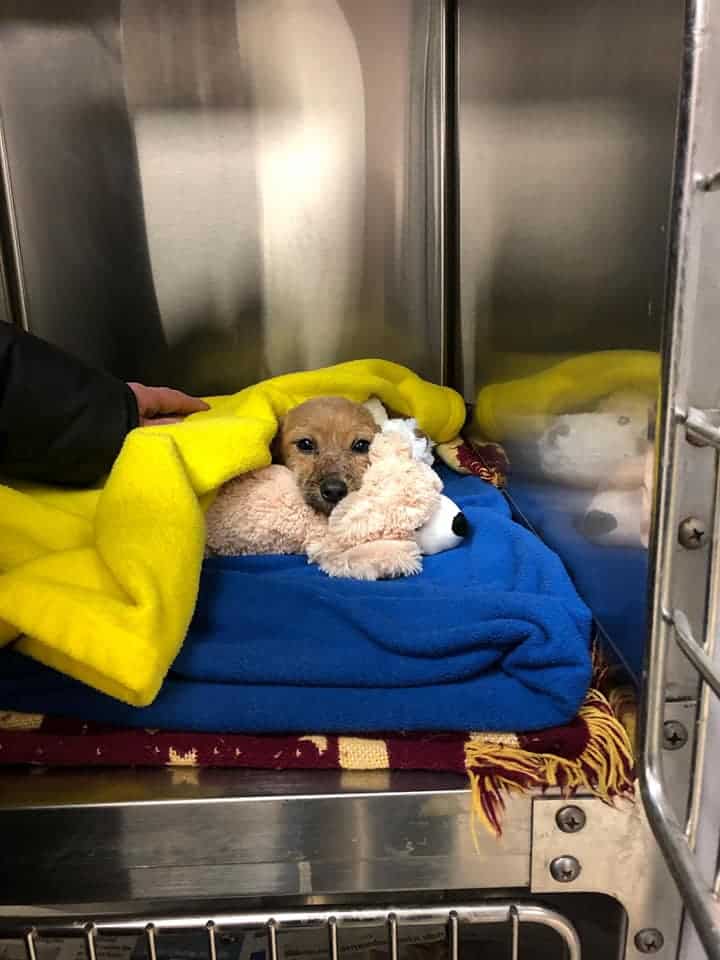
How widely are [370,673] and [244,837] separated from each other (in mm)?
123

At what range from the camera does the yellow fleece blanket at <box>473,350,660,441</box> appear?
477 mm

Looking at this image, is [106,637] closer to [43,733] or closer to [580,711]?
[43,733]

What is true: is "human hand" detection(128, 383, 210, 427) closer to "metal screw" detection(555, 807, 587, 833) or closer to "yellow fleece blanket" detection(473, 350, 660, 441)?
"yellow fleece blanket" detection(473, 350, 660, 441)

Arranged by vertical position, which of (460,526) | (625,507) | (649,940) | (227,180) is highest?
(227,180)

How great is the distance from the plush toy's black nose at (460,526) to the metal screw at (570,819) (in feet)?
0.90

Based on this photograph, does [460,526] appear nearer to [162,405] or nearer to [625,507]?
[625,507]

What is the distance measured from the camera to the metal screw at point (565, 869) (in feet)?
1.70

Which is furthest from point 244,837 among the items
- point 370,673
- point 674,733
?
point 674,733

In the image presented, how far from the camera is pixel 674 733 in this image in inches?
18.4

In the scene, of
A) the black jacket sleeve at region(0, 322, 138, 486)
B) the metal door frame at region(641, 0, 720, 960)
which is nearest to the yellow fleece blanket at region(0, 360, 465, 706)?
the black jacket sleeve at region(0, 322, 138, 486)

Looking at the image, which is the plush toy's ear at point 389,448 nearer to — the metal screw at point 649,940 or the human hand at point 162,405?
the human hand at point 162,405

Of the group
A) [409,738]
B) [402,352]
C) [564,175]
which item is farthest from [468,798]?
[402,352]

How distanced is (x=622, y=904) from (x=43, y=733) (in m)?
0.38

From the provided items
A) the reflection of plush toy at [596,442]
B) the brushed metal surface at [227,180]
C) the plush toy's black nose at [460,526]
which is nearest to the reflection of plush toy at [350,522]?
the plush toy's black nose at [460,526]
